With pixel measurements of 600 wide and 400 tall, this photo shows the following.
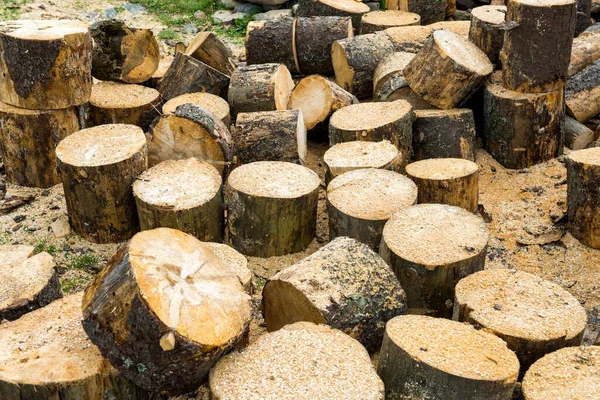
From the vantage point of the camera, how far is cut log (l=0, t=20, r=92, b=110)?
475 cm

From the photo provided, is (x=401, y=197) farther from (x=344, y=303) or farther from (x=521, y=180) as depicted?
(x=521, y=180)

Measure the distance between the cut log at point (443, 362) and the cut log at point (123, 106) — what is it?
329 cm

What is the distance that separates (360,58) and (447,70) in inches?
41.9

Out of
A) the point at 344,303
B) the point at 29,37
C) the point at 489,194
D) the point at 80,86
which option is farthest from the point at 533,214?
the point at 29,37

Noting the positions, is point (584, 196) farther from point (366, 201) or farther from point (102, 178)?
point (102, 178)

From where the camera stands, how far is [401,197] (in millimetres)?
4148

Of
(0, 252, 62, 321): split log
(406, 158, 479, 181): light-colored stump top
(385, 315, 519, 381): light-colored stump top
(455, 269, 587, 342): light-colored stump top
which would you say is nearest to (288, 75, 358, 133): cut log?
(406, 158, 479, 181): light-colored stump top

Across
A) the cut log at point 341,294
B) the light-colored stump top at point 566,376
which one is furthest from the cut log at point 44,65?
the light-colored stump top at point 566,376

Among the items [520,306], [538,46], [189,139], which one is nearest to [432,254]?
[520,306]

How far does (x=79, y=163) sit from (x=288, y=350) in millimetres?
2191

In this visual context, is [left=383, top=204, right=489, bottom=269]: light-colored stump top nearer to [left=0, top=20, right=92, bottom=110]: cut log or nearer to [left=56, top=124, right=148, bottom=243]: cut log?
[left=56, top=124, right=148, bottom=243]: cut log

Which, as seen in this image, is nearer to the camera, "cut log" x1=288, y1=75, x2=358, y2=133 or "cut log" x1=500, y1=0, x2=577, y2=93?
"cut log" x1=500, y1=0, x2=577, y2=93

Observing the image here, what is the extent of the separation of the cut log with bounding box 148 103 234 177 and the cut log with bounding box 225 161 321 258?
38cm

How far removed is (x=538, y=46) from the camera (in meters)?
5.05
